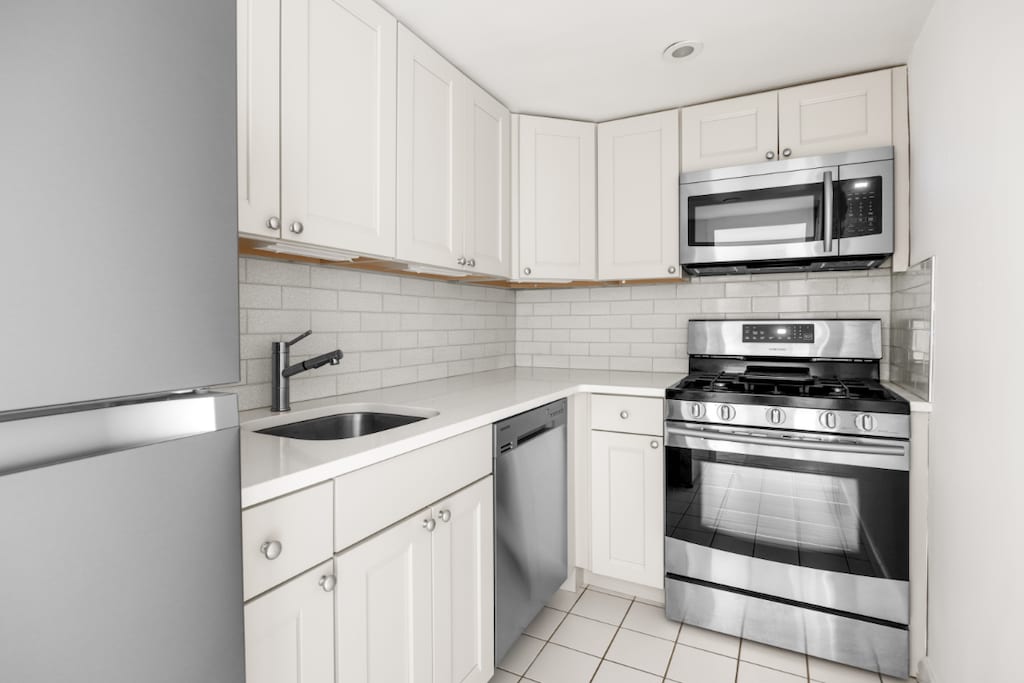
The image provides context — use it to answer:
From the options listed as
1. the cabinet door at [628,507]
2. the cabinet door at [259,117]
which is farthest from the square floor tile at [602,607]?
the cabinet door at [259,117]

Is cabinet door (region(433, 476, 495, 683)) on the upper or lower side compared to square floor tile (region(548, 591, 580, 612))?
upper

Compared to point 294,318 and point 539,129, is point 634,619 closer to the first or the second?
point 294,318

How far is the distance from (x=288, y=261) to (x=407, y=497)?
94 centimetres

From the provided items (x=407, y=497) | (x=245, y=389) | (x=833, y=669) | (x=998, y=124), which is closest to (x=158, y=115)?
(x=407, y=497)

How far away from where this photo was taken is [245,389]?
1588 mm

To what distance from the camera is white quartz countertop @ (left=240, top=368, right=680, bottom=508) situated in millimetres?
1002

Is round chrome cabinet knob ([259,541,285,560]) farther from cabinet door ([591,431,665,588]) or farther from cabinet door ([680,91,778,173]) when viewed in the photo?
cabinet door ([680,91,778,173])

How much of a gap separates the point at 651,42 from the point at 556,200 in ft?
2.72

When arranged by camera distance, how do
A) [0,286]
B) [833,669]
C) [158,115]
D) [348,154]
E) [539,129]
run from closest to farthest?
1. [0,286]
2. [158,115]
3. [348,154]
4. [833,669]
5. [539,129]

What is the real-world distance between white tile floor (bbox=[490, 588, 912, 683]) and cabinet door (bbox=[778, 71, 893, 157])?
2.03 m

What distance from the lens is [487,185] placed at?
232 centimetres

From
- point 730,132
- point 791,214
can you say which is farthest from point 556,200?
point 791,214

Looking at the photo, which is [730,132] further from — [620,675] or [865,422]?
[620,675]

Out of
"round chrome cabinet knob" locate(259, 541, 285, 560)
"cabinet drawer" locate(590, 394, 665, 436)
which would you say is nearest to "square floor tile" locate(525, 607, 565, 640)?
"cabinet drawer" locate(590, 394, 665, 436)
